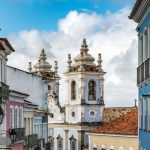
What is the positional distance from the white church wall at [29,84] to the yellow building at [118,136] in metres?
5.30

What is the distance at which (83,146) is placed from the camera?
6041cm

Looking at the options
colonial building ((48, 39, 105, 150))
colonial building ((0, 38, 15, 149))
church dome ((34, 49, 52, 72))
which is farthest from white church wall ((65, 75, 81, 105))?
colonial building ((0, 38, 15, 149))

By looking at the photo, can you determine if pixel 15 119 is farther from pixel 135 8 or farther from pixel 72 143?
pixel 72 143

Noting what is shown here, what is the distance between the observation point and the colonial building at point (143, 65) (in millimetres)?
19766

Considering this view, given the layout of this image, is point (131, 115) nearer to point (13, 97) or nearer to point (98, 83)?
point (98, 83)

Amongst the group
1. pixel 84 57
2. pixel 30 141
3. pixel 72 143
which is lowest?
pixel 72 143

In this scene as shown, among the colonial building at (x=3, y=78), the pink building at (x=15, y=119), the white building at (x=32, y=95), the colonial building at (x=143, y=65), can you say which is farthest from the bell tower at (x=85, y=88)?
the colonial building at (x=143, y=65)

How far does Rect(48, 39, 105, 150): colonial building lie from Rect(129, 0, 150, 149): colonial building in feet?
124

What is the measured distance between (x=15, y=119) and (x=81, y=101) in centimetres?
3226

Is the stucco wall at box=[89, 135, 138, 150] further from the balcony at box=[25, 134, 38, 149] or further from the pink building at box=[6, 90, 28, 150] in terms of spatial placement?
the pink building at box=[6, 90, 28, 150]

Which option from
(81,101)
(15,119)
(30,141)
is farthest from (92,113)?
(15,119)

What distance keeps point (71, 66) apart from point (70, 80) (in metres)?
1.46

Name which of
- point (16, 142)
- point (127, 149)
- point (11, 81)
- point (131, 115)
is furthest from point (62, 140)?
point (16, 142)

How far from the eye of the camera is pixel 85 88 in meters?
61.3
